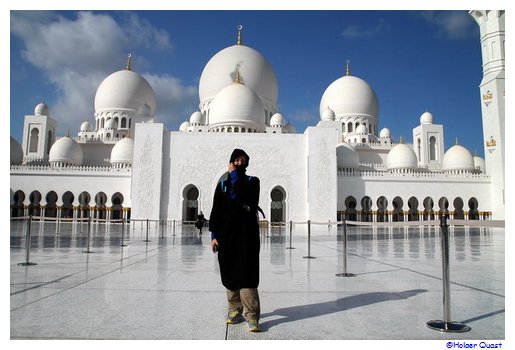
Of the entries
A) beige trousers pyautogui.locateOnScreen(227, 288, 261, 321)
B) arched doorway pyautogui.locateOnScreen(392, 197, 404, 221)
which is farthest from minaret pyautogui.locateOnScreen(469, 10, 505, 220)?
beige trousers pyautogui.locateOnScreen(227, 288, 261, 321)

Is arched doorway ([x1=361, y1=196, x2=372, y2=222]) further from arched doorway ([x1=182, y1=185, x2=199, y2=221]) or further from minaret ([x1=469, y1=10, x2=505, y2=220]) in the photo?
arched doorway ([x1=182, y1=185, x2=199, y2=221])

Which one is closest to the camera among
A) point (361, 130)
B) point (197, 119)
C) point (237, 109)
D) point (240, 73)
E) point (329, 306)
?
point (329, 306)

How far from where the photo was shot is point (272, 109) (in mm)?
26047

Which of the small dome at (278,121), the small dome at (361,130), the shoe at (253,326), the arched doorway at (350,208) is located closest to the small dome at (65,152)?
the small dome at (278,121)

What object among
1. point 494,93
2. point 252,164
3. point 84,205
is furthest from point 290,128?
point 84,205

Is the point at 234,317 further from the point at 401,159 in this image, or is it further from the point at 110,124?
the point at 110,124

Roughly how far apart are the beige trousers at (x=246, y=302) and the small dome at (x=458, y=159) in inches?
955

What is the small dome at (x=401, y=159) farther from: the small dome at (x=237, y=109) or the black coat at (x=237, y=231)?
the black coat at (x=237, y=231)

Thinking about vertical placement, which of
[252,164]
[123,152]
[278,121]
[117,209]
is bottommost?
[117,209]

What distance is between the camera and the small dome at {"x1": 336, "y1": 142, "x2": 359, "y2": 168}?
22.7 meters

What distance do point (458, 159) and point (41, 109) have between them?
1030 inches

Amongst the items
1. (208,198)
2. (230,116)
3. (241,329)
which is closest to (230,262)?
(241,329)

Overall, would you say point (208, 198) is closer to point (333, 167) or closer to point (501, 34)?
point (333, 167)

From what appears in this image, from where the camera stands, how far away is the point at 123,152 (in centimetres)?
2269
